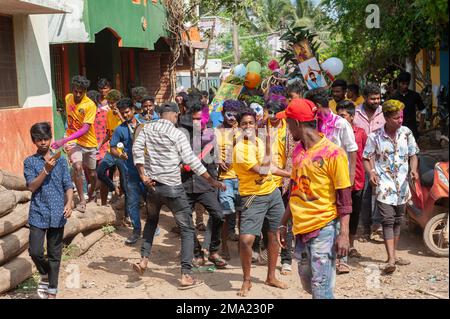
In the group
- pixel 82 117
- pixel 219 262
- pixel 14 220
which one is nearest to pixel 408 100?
pixel 219 262

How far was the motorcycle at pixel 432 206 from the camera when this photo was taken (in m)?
7.03

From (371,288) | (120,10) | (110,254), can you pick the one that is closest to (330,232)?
(371,288)

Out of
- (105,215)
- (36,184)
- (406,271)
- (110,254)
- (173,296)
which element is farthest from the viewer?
(105,215)

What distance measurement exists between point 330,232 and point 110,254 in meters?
4.10

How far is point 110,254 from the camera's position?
25.5 ft

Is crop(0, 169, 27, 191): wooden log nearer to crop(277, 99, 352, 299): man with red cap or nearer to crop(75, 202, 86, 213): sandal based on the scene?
crop(75, 202, 86, 213): sandal

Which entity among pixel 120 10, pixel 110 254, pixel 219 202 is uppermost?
pixel 120 10

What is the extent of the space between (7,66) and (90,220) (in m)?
3.03

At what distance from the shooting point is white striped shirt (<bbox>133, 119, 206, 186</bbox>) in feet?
20.9

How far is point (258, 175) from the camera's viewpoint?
5992 millimetres

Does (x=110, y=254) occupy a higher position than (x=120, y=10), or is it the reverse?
(x=120, y=10)

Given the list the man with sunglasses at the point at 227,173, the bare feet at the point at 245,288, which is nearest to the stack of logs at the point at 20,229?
the man with sunglasses at the point at 227,173

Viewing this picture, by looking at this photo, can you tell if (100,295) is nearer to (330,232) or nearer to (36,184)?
(36,184)

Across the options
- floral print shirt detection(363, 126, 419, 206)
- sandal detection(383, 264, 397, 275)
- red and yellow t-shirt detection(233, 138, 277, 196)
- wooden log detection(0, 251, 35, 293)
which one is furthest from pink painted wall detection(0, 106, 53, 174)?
sandal detection(383, 264, 397, 275)
